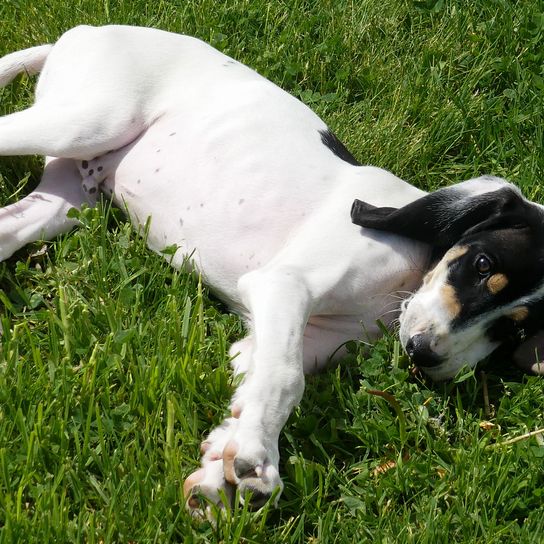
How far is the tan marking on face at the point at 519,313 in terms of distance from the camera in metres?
3.95

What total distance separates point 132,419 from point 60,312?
73cm

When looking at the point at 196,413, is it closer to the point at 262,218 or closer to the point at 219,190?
the point at 262,218

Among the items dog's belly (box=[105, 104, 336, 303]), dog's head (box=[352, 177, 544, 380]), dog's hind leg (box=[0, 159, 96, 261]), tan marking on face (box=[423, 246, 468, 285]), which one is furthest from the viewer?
dog's hind leg (box=[0, 159, 96, 261])

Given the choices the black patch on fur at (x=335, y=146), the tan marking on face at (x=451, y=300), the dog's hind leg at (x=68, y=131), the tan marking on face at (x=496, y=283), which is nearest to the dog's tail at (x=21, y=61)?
the dog's hind leg at (x=68, y=131)

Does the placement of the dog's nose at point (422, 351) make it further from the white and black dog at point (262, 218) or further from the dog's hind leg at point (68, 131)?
the dog's hind leg at point (68, 131)

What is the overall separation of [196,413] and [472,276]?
121 cm

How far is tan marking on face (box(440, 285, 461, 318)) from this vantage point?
3873mm

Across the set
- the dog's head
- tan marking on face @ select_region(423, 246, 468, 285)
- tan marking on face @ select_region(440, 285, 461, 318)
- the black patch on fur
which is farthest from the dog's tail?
tan marking on face @ select_region(440, 285, 461, 318)

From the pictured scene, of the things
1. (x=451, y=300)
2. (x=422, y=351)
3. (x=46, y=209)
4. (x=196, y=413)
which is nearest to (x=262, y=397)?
(x=196, y=413)

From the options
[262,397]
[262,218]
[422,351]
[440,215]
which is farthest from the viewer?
[262,218]

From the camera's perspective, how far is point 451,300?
3.90m

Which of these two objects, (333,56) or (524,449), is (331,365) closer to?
(524,449)

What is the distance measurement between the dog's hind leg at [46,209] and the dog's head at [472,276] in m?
1.44

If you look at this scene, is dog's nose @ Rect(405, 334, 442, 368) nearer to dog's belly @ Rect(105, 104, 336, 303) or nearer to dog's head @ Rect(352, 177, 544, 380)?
dog's head @ Rect(352, 177, 544, 380)
